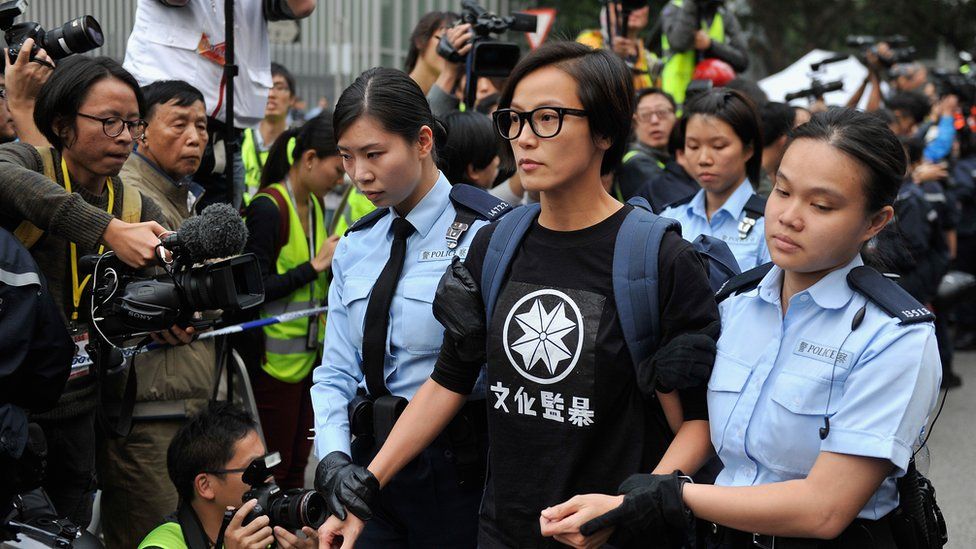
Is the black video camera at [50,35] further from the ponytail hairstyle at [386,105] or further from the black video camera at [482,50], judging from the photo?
the black video camera at [482,50]

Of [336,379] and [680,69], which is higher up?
[680,69]

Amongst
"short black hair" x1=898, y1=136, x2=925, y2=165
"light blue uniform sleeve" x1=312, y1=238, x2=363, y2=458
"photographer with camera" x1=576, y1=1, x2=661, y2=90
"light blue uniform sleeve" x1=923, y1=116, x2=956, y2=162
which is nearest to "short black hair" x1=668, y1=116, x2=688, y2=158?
"photographer with camera" x1=576, y1=1, x2=661, y2=90

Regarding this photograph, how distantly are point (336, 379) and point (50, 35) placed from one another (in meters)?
1.69

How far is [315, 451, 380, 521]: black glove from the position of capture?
2.55 metres

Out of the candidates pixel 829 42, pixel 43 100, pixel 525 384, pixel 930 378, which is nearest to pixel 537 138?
pixel 525 384

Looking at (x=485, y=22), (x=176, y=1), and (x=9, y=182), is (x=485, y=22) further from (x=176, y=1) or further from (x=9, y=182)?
(x=9, y=182)

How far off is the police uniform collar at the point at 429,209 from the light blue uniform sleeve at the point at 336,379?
0.29m

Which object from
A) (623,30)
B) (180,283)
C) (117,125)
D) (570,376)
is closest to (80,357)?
(180,283)

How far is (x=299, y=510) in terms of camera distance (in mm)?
2959

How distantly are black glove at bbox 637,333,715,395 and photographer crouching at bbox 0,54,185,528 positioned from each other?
68.8 inches

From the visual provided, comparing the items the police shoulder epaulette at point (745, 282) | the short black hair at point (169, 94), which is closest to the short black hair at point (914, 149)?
the short black hair at point (169, 94)

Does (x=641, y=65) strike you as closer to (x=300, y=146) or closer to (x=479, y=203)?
(x=300, y=146)

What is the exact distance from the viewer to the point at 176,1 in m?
4.50

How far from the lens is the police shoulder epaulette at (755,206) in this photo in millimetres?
4281
